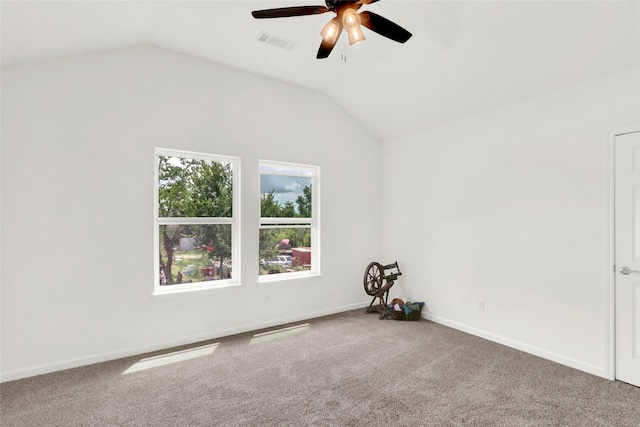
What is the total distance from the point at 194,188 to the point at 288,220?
1311 mm

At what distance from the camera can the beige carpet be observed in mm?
2236

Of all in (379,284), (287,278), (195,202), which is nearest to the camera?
(195,202)

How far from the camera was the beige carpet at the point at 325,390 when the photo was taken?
224 cm

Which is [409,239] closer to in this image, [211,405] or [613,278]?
[613,278]

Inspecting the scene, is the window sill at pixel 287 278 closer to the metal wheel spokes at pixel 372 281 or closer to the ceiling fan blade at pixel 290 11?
the metal wheel spokes at pixel 372 281

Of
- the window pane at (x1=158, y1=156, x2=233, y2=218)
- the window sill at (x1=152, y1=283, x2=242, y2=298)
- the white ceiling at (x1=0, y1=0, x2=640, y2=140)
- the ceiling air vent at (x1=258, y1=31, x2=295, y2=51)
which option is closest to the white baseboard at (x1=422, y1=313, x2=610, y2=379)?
the white ceiling at (x1=0, y1=0, x2=640, y2=140)

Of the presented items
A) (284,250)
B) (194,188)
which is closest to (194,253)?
(194,188)

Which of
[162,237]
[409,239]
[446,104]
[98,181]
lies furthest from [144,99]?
[409,239]

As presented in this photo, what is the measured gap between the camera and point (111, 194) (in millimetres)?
3174

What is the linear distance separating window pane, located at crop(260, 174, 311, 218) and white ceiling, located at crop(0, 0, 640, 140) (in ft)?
4.51

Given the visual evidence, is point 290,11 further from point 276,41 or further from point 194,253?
point 194,253

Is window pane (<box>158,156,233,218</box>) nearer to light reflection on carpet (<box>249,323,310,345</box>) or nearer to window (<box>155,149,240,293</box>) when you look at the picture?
window (<box>155,149,240,293</box>)

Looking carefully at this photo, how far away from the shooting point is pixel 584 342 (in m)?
2.94

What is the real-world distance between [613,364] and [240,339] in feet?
11.9
